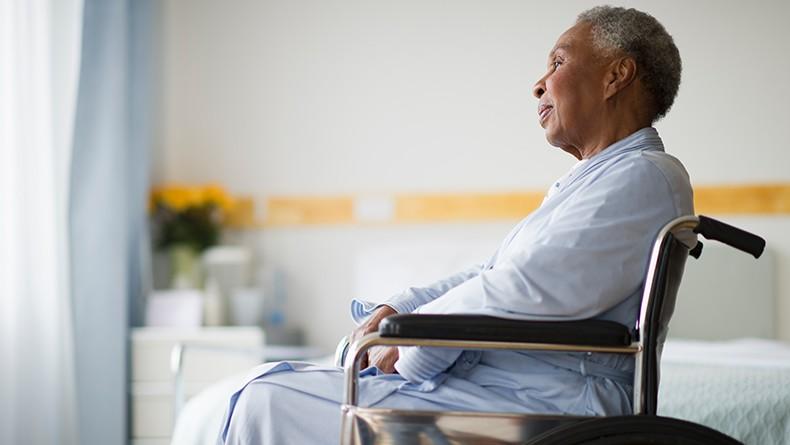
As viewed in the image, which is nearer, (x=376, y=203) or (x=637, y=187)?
(x=637, y=187)

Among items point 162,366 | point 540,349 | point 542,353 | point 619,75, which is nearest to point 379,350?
point 542,353

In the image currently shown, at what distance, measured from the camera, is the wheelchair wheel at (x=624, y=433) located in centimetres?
135

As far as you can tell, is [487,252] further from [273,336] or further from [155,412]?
[155,412]

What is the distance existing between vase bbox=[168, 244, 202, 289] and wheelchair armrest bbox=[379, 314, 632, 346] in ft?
9.50

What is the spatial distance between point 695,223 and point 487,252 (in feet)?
8.09

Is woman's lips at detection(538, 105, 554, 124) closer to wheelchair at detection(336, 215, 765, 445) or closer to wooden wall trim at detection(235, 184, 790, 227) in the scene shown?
wheelchair at detection(336, 215, 765, 445)

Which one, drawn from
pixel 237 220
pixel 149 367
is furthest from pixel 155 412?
pixel 237 220

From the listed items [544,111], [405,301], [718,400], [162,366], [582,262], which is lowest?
[162,366]

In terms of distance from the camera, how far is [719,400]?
7.08 feet

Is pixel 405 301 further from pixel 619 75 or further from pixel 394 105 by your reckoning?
pixel 394 105

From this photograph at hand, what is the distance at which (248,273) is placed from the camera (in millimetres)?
4258

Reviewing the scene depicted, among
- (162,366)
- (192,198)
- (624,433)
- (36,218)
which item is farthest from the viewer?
(192,198)

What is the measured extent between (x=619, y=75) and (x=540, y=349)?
1.95ft

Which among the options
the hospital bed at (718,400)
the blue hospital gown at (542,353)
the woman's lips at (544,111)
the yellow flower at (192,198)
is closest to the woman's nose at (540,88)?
the woman's lips at (544,111)
